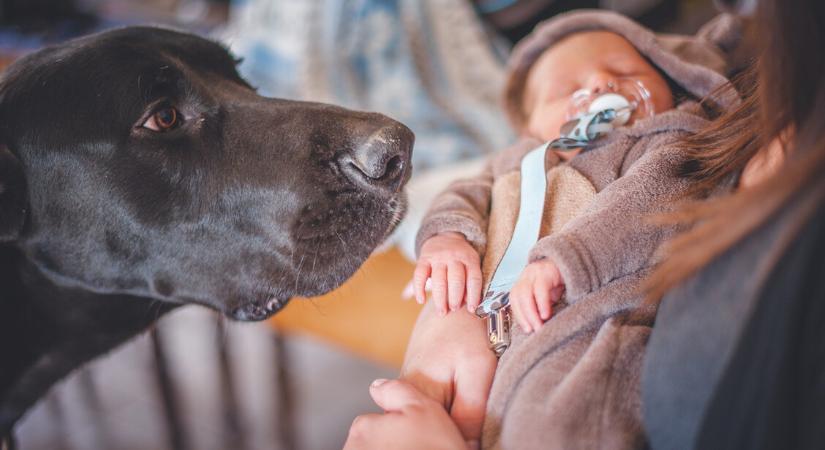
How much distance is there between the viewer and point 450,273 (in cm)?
72

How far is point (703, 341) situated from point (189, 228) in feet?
2.27

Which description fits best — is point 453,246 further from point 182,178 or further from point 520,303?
point 182,178

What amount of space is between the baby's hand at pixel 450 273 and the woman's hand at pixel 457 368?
19mm

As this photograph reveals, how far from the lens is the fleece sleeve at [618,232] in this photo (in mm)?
604

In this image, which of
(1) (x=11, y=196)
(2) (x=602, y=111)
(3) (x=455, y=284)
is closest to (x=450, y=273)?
(3) (x=455, y=284)

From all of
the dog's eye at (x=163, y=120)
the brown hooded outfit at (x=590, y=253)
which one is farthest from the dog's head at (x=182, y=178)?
the brown hooded outfit at (x=590, y=253)

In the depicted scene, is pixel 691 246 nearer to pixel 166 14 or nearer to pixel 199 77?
pixel 199 77

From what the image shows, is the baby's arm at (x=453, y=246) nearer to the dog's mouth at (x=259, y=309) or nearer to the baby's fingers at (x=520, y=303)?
the baby's fingers at (x=520, y=303)

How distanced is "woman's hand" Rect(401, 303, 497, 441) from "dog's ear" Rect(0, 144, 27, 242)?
0.61 metres

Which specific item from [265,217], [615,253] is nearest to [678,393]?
[615,253]

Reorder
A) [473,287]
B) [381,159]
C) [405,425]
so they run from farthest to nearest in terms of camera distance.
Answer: [381,159] < [473,287] < [405,425]

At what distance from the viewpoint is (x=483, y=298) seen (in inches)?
28.0

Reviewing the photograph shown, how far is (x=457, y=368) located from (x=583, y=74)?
20.4 inches

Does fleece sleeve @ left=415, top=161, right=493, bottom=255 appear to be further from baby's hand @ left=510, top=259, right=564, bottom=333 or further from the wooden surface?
the wooden surface
